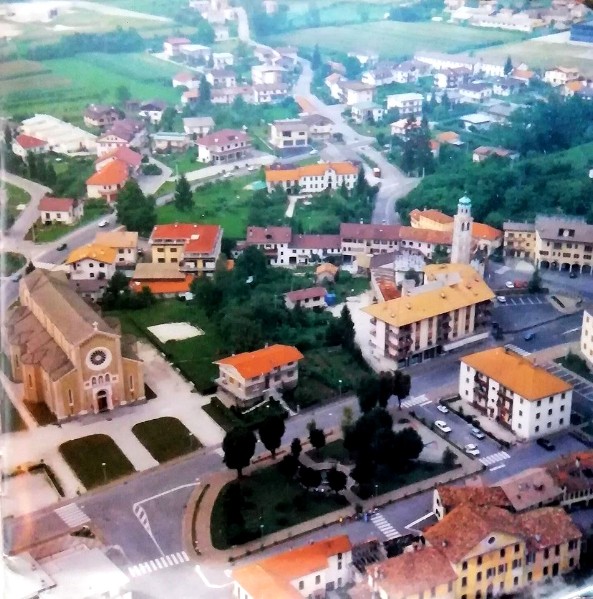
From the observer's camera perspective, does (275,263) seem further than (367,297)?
Yes

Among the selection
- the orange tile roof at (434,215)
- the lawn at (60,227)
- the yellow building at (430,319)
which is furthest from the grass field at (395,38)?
the yellow building at (430,319)

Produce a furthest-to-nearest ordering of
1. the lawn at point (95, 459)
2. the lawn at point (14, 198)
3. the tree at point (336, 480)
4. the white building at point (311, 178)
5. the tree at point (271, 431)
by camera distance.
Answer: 1. the white building at point (311, 178)
2. the lawn at point (14, 198)
3. the tree at point (271, 431)
4. the lawn at point (95, 459)
5. the tree at point (336, 480)

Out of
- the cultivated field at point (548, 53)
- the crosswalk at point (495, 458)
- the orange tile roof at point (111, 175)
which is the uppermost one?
the cultivated field at point (548, 53)

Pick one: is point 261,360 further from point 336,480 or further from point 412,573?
point 412,573

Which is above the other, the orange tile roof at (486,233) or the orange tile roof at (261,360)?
the orange tile roof at (261,360)

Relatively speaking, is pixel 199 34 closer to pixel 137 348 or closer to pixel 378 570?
pixel 137 348

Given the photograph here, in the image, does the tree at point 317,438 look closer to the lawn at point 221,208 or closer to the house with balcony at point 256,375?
the house with balcony at point 256,375

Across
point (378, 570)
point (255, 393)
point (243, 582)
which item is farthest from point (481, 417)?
point (243, 582)

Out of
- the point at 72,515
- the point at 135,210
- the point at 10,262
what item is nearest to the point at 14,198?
the point at 10,262
